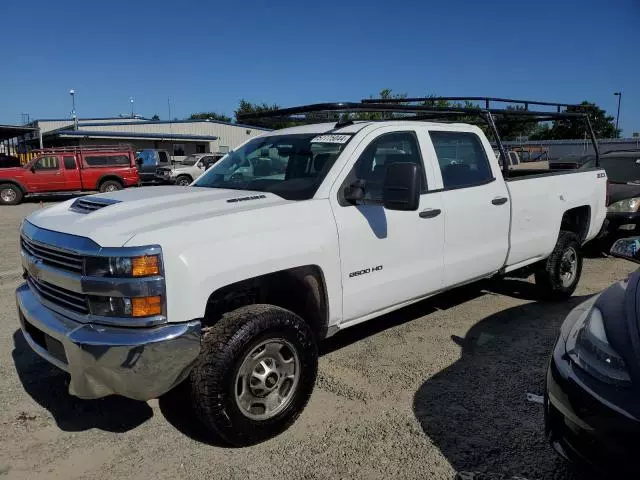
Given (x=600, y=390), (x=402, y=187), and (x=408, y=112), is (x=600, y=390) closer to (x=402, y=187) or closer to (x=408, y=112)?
(x=402, y=187)

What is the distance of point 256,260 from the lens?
9.87 ft

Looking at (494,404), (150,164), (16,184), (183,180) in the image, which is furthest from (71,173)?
(494,404)

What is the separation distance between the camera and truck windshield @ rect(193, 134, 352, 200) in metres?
3.71

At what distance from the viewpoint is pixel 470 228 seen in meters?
4.49

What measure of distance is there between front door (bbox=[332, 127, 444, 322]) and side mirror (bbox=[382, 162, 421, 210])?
6.3 inches

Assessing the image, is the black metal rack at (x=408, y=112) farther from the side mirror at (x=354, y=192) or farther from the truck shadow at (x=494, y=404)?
the truck shadow at (x=494, y=404)

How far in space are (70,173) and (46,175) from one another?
0.83m

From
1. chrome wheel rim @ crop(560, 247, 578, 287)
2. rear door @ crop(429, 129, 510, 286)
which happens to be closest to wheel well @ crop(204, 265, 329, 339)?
rear door @ crop(429, 129, 510, 286)

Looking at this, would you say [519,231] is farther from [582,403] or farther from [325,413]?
[582,403]

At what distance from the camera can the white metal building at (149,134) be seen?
36.5 metres

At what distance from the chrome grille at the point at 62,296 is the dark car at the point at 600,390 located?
93.2 inches

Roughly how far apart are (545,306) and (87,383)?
465 cm

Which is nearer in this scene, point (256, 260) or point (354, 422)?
point (256, 260)

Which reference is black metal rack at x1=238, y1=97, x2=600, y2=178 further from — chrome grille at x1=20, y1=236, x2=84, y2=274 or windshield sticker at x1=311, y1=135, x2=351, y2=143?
chrome grille at x1=20, y1=236, x2=84, y2=274
